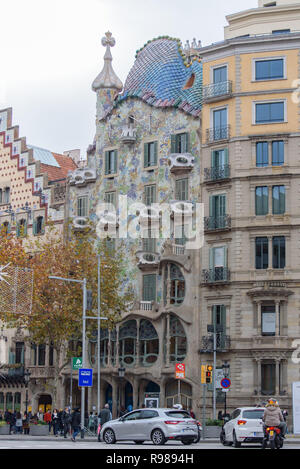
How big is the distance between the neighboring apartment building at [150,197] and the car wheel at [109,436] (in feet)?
63.1

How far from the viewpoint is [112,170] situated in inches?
2530

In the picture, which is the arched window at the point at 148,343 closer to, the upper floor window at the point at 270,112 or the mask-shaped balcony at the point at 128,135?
the mask-shaped balcony at the point at 128,135

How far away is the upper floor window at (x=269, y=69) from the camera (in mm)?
56719

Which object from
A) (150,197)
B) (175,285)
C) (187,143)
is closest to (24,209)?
(150,197)

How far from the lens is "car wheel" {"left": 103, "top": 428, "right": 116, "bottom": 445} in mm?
36000

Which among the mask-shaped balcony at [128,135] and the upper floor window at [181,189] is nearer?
the upper floor window at [181,189]

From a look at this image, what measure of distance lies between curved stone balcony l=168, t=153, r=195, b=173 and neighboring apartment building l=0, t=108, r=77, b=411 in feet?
37.2

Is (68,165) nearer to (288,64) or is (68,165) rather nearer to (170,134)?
(170,134)

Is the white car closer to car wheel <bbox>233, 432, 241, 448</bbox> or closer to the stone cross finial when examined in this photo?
car wheel <bbox>233, 432, 241, 448</bbox>

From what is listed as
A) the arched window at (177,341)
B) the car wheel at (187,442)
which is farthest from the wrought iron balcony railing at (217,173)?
the car wheel at (187,442)

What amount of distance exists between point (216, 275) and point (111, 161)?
43.2 feet

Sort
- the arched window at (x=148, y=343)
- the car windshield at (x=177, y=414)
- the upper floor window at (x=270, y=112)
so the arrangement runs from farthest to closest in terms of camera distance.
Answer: the arched window at (x=148, y=343) → the upper floor window at (x=270, y=112) → the car windshield at (x=177, y=414)

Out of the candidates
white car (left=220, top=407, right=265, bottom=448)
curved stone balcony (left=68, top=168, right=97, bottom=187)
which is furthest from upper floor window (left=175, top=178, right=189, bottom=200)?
white car (left=220, top=407, right=265, bottom=448)

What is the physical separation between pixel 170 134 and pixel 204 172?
169 inches
